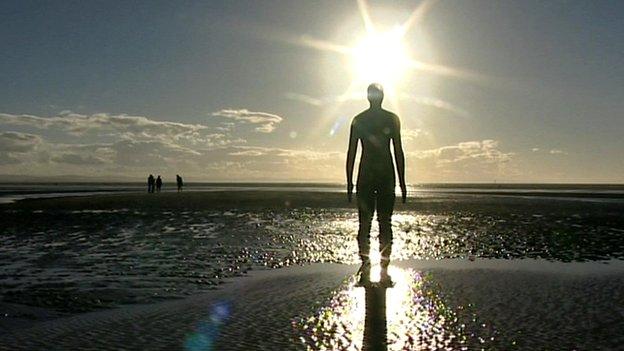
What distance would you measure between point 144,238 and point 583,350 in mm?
14574

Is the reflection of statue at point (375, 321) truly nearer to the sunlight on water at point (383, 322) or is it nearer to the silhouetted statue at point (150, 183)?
the sunlight on water at point (383, 322)

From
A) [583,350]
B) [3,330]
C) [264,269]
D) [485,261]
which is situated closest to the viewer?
[583,350]

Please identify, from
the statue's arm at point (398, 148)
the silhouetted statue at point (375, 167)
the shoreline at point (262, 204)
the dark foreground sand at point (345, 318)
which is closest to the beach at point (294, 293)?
the dark foreground sand at point (345, 318)

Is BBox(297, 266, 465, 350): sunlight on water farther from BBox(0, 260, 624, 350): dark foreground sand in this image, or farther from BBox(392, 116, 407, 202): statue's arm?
BBox(392, 116, 407, 202): statue's arm

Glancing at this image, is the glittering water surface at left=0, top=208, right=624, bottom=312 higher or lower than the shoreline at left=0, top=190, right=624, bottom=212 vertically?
lower

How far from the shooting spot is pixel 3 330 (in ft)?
18.8

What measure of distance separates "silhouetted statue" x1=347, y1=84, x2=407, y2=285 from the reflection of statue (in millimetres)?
1026

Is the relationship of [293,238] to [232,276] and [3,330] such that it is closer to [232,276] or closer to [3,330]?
[232,276]

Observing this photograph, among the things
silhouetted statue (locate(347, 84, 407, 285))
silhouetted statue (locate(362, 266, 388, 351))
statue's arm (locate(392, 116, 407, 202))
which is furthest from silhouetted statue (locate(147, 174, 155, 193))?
silhouetted statue (locate(362, 266, 388, 351))

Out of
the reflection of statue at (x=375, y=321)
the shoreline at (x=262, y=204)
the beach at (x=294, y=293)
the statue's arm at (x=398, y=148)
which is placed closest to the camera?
the reflection of statue at (x=375, y=321)

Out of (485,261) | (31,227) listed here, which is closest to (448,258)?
(485,261)

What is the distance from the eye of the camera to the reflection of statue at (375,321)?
5.13m

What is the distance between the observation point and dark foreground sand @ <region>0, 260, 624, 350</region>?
520 cm

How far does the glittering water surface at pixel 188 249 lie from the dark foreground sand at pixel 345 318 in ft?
3.82
